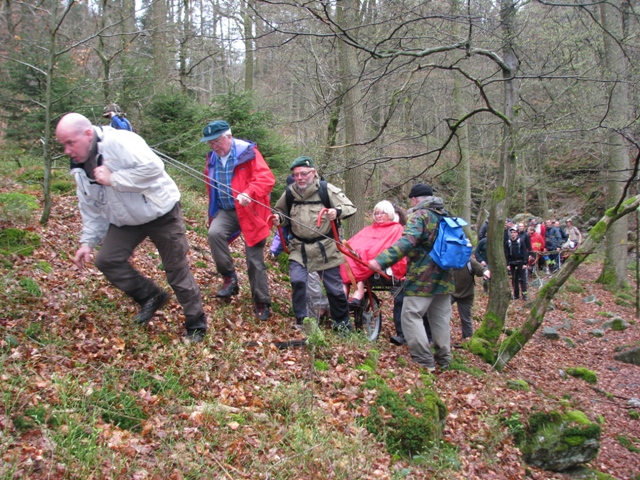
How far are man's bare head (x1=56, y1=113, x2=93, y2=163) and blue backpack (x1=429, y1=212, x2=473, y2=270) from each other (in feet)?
12.9

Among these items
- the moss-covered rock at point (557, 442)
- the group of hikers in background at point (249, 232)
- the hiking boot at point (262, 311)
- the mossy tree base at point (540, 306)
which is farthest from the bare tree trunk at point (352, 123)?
the moss-covered rock at point (557, 442)

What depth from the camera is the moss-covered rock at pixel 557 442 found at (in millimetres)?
5465

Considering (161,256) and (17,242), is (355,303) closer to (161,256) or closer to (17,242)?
(161,256)

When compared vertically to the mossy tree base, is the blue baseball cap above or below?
above

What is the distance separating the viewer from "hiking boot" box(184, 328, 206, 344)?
5079 millimetres

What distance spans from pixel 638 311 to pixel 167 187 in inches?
548

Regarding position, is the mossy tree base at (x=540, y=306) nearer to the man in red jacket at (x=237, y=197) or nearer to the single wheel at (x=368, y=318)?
the single wheel at (x=368, y=318)

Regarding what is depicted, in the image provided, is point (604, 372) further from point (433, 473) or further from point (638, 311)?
point (433, 473)

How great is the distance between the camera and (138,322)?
5.13 metres

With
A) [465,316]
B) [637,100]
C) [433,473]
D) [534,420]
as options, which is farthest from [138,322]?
[637,100]

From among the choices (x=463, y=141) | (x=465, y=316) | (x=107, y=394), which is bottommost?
(x=465, y=316)

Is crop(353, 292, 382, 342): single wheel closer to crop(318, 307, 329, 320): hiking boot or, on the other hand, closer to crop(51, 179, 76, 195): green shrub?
crop(318, 307, 329, 320): hiking boot

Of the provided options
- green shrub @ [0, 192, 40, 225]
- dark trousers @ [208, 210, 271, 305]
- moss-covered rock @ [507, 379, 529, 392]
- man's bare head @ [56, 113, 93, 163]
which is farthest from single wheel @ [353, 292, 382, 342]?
green shrub @ [0, 192, 40, 225]

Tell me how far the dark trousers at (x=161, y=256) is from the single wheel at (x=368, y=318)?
2788 mm
